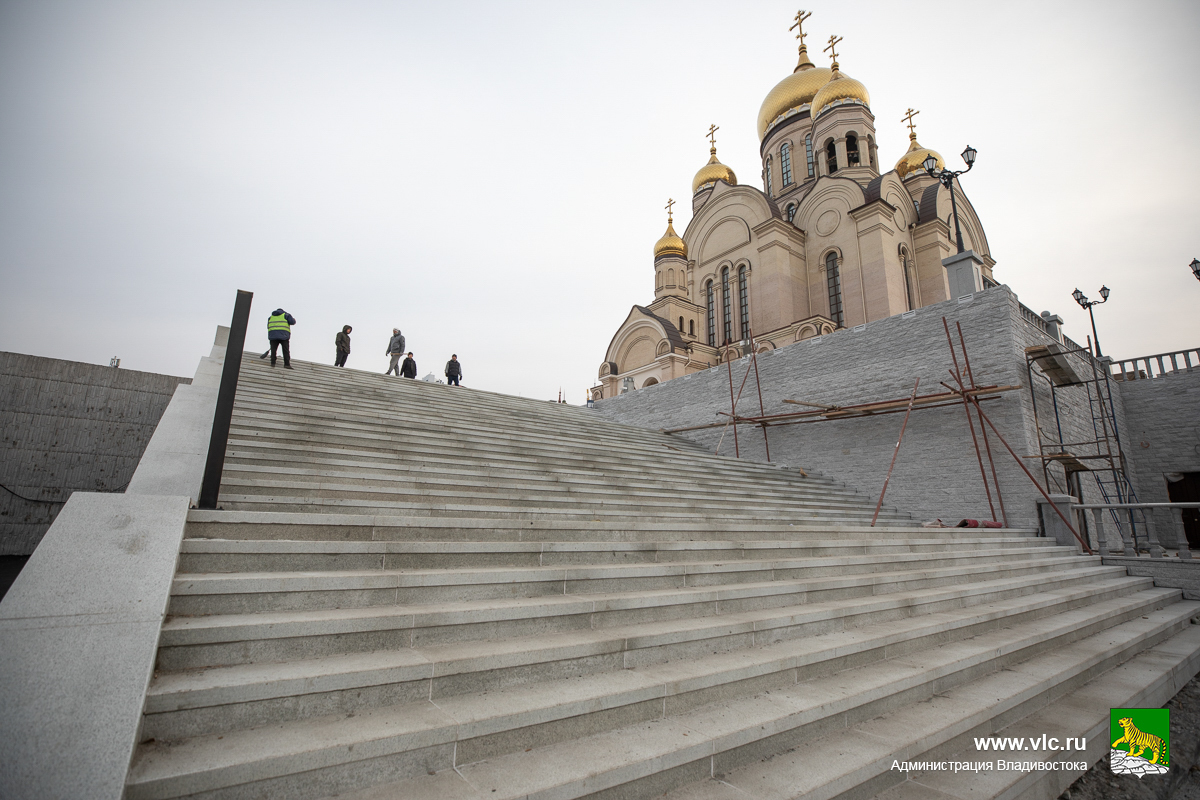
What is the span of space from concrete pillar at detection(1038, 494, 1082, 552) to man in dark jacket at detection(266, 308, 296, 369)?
1227 cm

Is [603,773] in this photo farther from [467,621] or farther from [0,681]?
[0,681]

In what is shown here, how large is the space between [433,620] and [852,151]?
99.6ft

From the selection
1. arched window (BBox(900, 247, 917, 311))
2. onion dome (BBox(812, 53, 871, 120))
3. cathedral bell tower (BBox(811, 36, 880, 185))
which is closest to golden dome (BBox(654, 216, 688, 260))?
cathedral bell tower (BBox(811, 36, 880, 185))

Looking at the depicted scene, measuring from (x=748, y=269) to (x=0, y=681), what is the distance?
85.3ft

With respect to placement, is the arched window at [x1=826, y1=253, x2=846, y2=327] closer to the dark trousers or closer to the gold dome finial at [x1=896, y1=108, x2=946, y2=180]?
the gold dome finial at [x1=896, y1=108, x2=946, y2=180]

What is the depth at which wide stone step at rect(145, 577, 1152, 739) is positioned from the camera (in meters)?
1.90

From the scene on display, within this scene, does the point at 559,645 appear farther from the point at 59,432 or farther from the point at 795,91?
the point at 795,91

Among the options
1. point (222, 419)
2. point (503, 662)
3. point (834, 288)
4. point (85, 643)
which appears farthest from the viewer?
point (834, 288)

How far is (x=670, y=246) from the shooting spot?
2948 centimetres

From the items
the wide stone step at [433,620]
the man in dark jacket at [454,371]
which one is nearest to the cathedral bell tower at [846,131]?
the man in dark jacket at [454,371]

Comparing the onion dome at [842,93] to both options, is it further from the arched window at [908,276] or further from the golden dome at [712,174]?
Result: the arched window at [908,276]

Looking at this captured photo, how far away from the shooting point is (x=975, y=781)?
2.50 metres

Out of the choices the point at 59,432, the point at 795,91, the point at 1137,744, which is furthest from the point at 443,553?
the point at 795,91

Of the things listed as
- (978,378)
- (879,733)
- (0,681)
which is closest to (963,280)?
(978,378)
